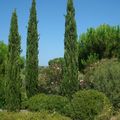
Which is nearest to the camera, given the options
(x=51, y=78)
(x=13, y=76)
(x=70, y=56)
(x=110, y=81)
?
(x=110, y=81)

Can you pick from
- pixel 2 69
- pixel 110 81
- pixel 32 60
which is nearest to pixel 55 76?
pixel 32 60

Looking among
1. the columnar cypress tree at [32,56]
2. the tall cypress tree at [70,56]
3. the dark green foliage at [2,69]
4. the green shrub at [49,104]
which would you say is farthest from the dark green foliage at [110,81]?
the dark green foliage at [2,69]

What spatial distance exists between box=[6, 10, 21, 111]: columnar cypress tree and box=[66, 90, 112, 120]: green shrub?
571 centimetres

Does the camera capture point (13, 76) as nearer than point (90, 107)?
No

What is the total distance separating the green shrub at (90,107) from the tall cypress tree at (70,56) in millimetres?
5361

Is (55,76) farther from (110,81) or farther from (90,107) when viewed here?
(90,107)

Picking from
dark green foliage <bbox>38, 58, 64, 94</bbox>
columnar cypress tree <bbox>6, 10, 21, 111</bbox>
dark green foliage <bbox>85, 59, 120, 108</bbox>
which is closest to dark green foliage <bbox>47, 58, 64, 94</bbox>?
dark green foliage <bbox>38, 58, 64, 94</bbox>

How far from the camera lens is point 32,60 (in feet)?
78.1

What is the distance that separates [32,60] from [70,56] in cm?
281

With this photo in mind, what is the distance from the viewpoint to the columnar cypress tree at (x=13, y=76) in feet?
70.1

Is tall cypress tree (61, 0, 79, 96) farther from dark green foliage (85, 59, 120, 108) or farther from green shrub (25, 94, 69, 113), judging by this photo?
green shrub (25, 94, 69, 113)

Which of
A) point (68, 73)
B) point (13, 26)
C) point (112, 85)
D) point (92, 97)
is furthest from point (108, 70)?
point (13, 26)

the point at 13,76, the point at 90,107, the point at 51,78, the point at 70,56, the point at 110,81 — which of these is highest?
the point at 70,56

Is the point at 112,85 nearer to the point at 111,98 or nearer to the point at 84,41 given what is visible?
the point at 111,98
